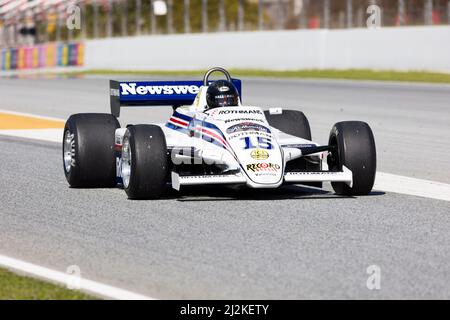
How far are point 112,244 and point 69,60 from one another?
37.2 m

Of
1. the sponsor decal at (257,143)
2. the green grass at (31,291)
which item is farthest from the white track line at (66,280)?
the sponsor decal at (257,143)

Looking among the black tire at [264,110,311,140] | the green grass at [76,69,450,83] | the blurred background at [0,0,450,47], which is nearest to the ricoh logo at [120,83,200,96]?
the black tire at [264,110,311,140]

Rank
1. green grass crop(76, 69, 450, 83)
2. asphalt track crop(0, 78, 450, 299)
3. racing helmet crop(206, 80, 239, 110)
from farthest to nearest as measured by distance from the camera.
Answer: green grass crop(76, 69, 450, 83) < racing helmet crop(206, 80, 239, 110) < asphalt track crop(0, 78, 450, 299)

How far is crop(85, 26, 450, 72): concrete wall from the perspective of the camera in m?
31.2

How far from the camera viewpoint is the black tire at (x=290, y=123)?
11977 millimetres

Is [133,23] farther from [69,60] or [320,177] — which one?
[320,177]

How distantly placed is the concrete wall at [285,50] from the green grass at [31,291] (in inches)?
954

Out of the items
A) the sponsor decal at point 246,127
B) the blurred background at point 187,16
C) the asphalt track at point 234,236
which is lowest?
the asphalt track at point 234,236

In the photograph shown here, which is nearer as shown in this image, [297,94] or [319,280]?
[319,280]

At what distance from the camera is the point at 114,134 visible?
1139 centimetres

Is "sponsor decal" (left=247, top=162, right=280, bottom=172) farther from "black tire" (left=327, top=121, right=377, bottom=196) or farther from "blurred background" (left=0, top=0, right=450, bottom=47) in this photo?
"blurred background" (left=0, top=0, right=450, bottom=47)

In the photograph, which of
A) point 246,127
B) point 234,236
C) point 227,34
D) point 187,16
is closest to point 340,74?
point 227,34

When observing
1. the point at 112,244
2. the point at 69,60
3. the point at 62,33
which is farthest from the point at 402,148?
the point at 62,33

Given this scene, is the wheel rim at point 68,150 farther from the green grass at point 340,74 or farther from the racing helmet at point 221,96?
the green grass at point 340,74
